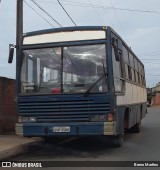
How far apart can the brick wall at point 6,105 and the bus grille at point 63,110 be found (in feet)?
17.0

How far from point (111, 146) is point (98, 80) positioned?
2.91 meters

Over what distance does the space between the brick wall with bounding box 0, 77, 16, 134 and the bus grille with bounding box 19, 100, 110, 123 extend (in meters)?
5.19

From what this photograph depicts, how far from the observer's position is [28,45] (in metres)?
12.8

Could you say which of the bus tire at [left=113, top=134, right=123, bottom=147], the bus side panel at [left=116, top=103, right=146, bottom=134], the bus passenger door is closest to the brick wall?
the bus side panel at [left=116, top=103, right=146, bottom=134]

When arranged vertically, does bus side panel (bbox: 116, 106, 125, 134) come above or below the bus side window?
below

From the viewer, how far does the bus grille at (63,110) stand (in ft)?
39.2

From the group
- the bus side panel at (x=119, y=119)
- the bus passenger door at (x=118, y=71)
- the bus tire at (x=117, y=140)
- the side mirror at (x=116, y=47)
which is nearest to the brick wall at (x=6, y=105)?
the bus tire at (x=117, y=140)

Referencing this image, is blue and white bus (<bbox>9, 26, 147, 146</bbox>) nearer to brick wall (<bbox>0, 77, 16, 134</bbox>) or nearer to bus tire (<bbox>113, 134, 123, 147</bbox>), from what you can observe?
bus tire (<bbox>113, 134, 123, 147</bbox>)

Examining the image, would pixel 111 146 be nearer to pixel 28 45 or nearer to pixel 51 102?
pixel 51 102

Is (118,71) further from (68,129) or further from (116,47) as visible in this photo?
(68,129)

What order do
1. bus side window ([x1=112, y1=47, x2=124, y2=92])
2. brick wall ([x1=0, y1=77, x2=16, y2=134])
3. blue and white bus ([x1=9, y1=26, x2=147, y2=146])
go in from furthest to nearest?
brick wall ([x1=0, y1=77, x2=16, y2=134]) < bus side window ([x1=112, y1=47, x2=124, y2=92]) < blue and white bus ([x1=9, y1=26, x2=147, y2=146])

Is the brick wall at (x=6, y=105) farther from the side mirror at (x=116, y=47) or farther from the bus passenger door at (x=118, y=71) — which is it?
the side mirror at (x=116, y=47)

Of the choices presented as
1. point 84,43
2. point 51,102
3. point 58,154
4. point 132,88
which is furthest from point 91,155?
point 132,88

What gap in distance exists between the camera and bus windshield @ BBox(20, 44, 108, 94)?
39.7ft
